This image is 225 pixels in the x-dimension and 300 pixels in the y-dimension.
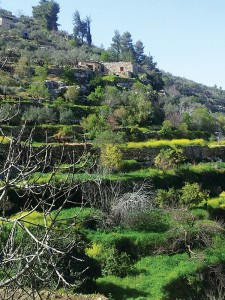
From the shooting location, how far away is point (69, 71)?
158 ft

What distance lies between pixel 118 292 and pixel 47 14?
78181 millimetres

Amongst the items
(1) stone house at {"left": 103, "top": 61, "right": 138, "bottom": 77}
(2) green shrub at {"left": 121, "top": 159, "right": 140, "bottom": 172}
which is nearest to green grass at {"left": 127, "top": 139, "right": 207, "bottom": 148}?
(2) green shrub at {"left": 121, "top": 159, "right": 140, "bottom": 172}

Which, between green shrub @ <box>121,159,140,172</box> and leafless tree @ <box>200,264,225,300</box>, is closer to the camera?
leafless tree @ <box>200,264,225,300</box>

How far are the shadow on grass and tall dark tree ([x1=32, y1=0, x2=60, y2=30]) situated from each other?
248 ft

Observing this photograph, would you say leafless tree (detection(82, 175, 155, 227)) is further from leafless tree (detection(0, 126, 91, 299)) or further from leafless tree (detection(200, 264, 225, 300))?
leafless tree (detection(0, 126, 91, 299))

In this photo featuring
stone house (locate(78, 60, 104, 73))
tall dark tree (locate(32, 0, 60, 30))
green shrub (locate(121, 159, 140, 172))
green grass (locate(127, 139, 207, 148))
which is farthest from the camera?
tall dark tree (locate(32, 0, 60, 30))

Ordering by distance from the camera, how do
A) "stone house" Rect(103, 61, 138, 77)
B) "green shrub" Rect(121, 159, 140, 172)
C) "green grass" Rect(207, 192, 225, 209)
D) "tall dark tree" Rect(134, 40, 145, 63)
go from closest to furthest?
1. "green grass" Rect(207, 192, 225, 209)
2. "green shrub" Rect(121, 159, 140, 172)
3. "stone house" Rect(103, 61, 138, 77)
4. "tall dark tree" Rect(134, 40, 145, 63)

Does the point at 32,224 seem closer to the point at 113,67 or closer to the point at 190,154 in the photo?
the point at 190,154

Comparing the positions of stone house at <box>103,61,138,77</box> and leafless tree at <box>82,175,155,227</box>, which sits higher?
stone house at <box>103,61,138,77</box>

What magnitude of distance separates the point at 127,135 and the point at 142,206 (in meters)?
14.7

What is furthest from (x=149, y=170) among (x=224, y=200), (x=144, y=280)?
(x=144, y=280)

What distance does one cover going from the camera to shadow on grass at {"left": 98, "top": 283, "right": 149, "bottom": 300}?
16719mm

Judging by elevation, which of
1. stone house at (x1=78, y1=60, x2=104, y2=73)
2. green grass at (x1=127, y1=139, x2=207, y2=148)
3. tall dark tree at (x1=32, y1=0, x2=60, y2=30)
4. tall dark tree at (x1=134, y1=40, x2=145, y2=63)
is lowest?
green grass at (x1=127, y1=139, x2=207, y2=148)

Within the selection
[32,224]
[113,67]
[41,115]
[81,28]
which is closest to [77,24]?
[81,28]
